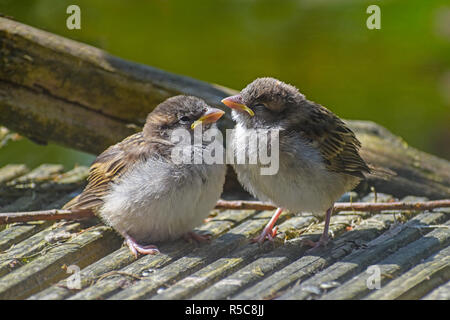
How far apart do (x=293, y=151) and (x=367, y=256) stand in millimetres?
816

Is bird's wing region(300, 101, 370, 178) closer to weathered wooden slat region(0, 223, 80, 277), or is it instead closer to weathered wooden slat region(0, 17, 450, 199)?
weathered wooden slat region(0, 17, 450, 199)

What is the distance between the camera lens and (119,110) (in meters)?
5.87

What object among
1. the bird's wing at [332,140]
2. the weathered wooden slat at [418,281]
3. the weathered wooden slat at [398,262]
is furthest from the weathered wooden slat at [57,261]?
the weathered wooden slat at [418,281]

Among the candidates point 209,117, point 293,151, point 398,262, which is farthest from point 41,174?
point 398,262

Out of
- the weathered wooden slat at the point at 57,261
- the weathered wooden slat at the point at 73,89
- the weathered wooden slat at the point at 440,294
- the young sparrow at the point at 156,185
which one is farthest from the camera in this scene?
the weathered wooden slat at the point at 73,89

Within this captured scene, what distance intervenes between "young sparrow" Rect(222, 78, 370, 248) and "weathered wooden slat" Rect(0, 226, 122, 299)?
1043mm

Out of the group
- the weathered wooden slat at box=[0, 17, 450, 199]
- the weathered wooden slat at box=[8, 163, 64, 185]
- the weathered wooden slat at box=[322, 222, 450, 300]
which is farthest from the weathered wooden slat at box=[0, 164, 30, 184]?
the weathered wooden slat at box=[322, 222, 450, 300]

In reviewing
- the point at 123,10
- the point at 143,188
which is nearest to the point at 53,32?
the point at 143,188

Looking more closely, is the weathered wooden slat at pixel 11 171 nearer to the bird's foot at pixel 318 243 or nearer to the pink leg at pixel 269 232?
the pink leg at pixel 269 232

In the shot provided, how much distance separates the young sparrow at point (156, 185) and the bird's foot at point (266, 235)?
392 mm

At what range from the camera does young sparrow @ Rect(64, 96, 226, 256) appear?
15.2 feet

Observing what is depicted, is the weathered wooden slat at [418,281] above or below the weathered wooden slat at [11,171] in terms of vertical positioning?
below

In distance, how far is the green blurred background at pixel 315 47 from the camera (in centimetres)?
861

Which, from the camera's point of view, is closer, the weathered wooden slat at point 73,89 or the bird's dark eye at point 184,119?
the bird's dark eye at point 184,119
